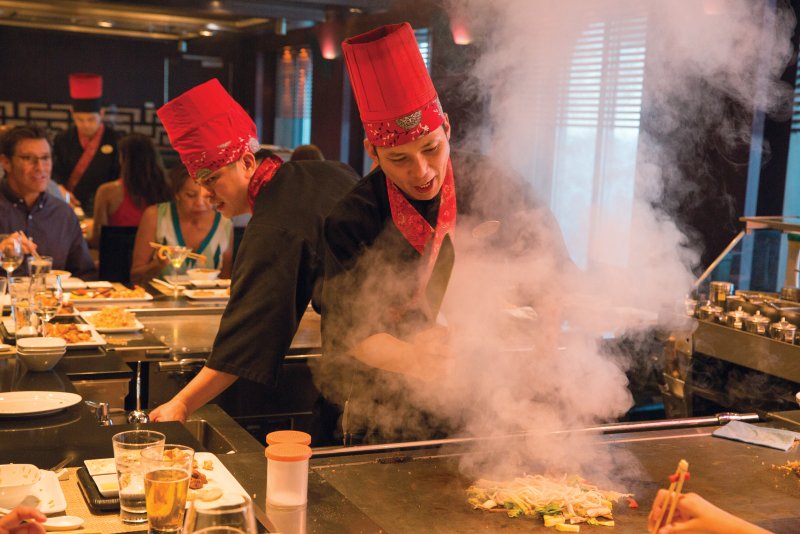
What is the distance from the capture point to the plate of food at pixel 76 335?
309 centimetres

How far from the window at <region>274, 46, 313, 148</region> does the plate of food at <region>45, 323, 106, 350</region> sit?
25.4ft

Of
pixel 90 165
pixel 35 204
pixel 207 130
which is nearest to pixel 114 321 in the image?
pixel 207 130

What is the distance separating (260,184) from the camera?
2.67 metres

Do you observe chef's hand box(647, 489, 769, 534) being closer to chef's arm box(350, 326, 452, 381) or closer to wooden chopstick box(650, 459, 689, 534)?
wooden chopstick box(650, 459, 689, 534)

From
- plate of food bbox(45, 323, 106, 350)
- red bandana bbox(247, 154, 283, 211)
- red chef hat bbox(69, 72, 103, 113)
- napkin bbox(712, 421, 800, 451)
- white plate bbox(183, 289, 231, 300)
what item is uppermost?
red chef hat bbox(69, 72, 103, 113)

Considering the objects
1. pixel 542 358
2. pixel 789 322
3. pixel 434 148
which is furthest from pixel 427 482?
pixel 789 322

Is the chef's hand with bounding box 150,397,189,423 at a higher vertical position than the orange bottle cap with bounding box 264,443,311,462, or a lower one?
lower

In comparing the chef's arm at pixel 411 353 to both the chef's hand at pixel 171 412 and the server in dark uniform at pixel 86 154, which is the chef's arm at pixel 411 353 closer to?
the chef's hand at pixel 171 412

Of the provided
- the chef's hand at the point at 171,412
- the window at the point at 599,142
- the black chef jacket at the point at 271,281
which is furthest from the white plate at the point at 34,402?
the window at the point at 599,142

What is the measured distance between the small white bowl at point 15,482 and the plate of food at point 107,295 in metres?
2.44

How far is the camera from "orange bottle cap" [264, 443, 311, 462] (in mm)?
1686

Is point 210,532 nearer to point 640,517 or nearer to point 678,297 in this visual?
point 640,517

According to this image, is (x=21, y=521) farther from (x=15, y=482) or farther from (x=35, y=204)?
(x=35, y=204)

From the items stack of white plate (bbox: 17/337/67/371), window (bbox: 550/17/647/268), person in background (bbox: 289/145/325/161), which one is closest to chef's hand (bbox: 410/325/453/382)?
stack of white plate (bbox: 17/337/67/371)
